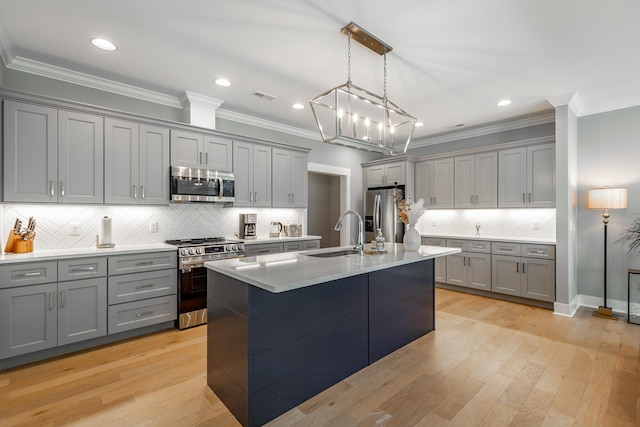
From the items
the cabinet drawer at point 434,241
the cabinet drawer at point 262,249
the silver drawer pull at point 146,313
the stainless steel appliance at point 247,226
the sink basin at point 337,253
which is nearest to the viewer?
the sink basin at point 337,253

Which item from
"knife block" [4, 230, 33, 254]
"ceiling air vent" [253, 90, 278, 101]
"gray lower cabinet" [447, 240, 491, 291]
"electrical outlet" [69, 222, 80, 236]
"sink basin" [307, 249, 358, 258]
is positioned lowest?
"gray lower cabinet" [447, 240, 491, 291]

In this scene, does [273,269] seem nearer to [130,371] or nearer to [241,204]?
[130,371]

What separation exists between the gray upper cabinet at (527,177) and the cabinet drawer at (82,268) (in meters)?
5.37

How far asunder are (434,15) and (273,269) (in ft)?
7.34

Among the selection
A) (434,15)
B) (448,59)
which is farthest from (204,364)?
(448,59)

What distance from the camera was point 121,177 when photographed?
11.2 ft

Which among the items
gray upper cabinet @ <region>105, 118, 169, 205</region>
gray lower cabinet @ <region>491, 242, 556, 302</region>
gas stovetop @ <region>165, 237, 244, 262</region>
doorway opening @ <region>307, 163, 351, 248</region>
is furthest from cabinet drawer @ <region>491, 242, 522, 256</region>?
gray upper cabinet @ <region>105, 118, 169, 205</region>

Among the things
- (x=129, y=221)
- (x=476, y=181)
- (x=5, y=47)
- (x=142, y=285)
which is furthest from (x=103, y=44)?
(x=476, y=181)

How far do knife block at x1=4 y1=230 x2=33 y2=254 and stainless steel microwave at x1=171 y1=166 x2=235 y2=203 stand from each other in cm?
137

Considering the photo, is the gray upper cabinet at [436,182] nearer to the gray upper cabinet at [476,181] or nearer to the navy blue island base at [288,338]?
the gray upper cabinet at [476,181]

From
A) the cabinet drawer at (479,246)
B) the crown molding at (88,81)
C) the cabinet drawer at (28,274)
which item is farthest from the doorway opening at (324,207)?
the cabinet drawer at (28,274)

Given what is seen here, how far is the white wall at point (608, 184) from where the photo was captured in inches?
159

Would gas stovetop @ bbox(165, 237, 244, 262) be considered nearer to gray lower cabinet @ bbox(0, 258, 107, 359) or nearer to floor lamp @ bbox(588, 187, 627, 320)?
gray lower cabinet @ bbox(0, 258, 107, 359)

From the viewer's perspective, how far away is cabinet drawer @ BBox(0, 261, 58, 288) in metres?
2.57
